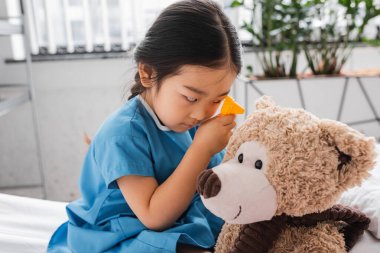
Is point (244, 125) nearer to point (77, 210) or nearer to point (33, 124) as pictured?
point (77, 210)

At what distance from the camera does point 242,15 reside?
1.98m

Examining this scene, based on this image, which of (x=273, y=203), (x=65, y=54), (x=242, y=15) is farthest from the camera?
(x=242, y=15)

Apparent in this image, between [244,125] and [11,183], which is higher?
[244,125]

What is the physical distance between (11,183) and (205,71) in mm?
1597

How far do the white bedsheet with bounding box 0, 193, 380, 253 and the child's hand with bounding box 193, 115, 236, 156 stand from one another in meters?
0.29

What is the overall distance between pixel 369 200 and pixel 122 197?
0.44 m

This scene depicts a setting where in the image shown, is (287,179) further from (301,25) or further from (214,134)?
(301,25)

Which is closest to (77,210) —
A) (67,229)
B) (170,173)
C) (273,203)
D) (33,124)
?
(67,229)

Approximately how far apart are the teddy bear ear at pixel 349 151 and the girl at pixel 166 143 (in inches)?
8.6

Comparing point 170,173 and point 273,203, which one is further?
point 170,173

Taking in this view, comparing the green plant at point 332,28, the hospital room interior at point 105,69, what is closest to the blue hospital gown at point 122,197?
the hospital room interior at point 105,69

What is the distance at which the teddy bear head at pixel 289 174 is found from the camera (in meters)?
0.51

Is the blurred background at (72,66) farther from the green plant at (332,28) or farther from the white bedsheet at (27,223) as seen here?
the white bedsheet at (27,223)

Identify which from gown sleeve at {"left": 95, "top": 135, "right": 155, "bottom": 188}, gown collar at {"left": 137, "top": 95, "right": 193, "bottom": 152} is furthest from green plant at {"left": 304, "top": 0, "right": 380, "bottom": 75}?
gown sleeve at {"left": 95, "top": 135, "right": 155, "bottom": 188}
